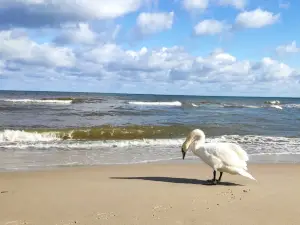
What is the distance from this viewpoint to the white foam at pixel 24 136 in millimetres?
16467

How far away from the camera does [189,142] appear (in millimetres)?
8141

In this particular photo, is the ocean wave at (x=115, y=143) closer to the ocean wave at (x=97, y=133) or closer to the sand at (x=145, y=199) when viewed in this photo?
the ocean wave at (x=97, y=133)

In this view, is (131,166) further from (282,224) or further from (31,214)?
(282,224)

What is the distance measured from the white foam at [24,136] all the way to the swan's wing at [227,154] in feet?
34.6

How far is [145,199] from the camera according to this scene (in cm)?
596

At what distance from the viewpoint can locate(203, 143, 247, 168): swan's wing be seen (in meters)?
7.52

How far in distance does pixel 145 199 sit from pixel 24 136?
12.5 meters

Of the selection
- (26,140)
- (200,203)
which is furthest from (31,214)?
(26,140)

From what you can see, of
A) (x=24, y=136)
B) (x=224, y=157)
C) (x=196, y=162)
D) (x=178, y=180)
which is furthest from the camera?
(x=24, y=136)

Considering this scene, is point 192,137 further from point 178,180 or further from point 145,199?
point 145,199

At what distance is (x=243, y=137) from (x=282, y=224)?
13492mm

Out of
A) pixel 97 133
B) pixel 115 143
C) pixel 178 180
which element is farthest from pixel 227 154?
pixel 97 133

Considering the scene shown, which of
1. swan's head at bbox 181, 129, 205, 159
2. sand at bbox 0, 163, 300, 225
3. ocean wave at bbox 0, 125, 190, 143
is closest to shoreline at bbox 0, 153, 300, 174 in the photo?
sand at bbox 0, 163, 300, 225

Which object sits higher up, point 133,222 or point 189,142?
point 189,142
